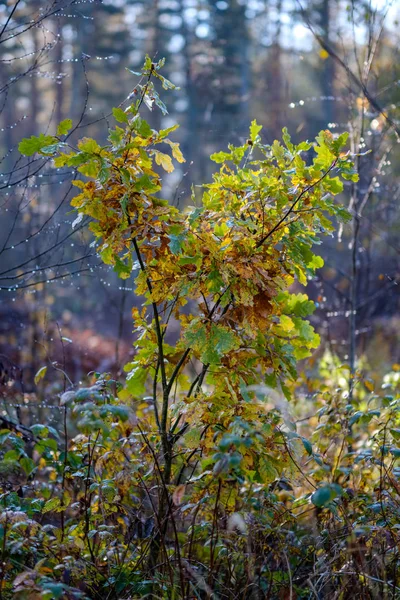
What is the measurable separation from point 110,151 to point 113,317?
14624mm

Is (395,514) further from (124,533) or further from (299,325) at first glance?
(124,533)

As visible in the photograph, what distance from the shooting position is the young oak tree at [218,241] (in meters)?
2.42

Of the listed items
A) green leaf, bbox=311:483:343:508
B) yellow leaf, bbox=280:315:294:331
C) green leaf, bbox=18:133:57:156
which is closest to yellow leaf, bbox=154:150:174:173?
green leaf, bbox=18:133:57:156

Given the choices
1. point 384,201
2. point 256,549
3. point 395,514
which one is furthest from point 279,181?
point 384,201

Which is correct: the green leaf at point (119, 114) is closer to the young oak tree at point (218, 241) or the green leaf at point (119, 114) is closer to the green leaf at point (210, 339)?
the young oak tree at point (218, 241)

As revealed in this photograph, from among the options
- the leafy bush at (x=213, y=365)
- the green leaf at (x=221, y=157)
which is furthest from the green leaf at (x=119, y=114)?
the green leaf at (x=221, y=157)

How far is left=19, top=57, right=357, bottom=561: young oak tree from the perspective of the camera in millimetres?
2416

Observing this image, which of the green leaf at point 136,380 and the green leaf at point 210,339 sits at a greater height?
the green leaf at point 136,380

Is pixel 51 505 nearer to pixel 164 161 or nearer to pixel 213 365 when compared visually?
pixel 213 365

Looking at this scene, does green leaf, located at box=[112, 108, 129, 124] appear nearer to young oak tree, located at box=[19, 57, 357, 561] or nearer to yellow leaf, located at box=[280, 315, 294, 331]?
young oak tree, located at box=[19, 57, 357, 561]

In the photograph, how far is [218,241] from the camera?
2.57 meters

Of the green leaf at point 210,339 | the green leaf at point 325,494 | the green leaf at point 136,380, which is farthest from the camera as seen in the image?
the green leaf at point 136,380

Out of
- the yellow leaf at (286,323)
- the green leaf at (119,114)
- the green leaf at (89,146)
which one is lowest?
the yellow leaf at (286,323)

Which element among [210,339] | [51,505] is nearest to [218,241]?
[210,339]
